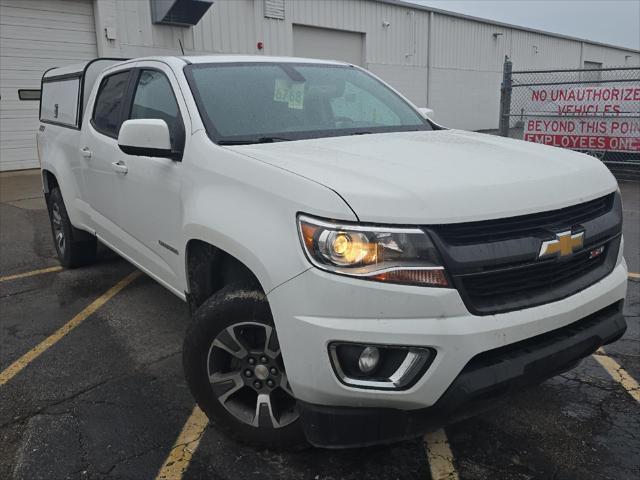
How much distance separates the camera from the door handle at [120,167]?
3670 mm

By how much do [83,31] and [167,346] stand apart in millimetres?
10519

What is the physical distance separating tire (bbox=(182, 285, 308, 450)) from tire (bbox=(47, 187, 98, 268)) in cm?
327

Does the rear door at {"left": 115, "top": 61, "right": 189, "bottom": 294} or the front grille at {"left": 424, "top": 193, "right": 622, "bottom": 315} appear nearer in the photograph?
the front grille at {"left": 424, "top": 193, "right": 622, "bottom": 315}

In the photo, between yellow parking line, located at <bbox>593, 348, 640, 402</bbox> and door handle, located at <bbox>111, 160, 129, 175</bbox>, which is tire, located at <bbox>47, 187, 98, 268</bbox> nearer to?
door handle, located at <bbox>111, 160, 129, 175</bbox>

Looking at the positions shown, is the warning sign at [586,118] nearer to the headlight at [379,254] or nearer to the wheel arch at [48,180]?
the wheel arch at [48,180]

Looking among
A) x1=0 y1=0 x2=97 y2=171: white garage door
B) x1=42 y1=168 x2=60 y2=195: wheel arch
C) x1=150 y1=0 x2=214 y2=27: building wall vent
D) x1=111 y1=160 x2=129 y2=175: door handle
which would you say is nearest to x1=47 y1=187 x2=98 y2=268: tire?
x1=42 y1=168 x2=60 y2=195: wheel arch

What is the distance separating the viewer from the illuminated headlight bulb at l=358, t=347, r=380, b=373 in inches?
81.1

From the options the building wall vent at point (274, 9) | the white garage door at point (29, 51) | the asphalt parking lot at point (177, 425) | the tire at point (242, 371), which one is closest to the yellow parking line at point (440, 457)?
the asphalt parking lot at point (177, 425)

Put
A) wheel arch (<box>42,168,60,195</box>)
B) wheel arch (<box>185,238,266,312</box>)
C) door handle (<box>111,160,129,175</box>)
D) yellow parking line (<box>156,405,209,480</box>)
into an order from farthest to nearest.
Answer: wheel arch (<box>42,168,60,195</box>) → door handle (<box>111,160,129,175</box>) → wheel arch (<box>185,238,266,312</box>) → yellow parking line (<box>156,405,209,480</box>)

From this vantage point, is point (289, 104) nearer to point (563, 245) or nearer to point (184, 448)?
point (563, 245)

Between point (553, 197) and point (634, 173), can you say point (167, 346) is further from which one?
point (634, 173)

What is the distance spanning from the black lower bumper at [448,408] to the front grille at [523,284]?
0.17 meters

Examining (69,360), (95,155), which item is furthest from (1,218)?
(69,360)

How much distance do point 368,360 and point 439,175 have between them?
80 cm
